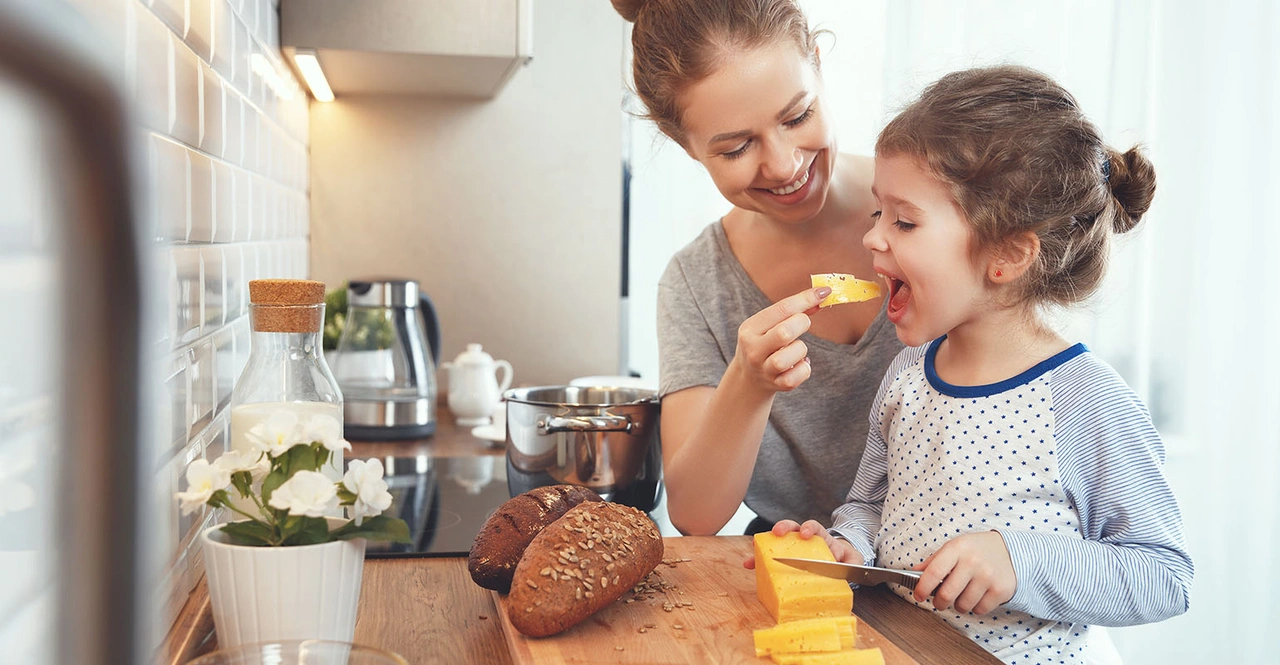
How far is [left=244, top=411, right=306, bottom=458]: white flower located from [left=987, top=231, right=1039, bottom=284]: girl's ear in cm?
82

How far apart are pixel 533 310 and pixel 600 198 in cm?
33

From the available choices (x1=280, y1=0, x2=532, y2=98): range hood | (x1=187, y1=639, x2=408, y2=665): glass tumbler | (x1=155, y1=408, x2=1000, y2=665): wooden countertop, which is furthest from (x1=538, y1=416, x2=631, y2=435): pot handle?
(x1=280, y1=0, x2=532, y2=98): range hood

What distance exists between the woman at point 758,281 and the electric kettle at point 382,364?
1.92 ft

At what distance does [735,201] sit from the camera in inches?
57.4

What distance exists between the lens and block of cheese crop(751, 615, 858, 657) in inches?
32.6

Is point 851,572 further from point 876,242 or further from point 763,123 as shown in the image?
point 763,123

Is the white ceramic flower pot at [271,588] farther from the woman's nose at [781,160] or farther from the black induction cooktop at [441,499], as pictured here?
the woman's nose at [781,160]

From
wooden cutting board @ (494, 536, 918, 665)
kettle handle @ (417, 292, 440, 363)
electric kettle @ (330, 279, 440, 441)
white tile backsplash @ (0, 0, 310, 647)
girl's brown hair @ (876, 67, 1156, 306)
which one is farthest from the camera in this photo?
kettle handle @ (417, 292, 440, 363)

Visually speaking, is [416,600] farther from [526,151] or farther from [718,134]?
[526,151]

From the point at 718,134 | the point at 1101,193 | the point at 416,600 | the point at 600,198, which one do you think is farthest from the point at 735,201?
the point at 600,198

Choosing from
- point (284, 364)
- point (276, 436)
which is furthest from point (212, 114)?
point (276, 436)

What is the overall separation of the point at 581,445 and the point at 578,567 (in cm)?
44

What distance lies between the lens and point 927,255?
115 centimetres

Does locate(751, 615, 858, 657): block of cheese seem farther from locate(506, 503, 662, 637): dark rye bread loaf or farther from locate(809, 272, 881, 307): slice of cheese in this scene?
locate(809, 272, 881, 307): slice of cheese
